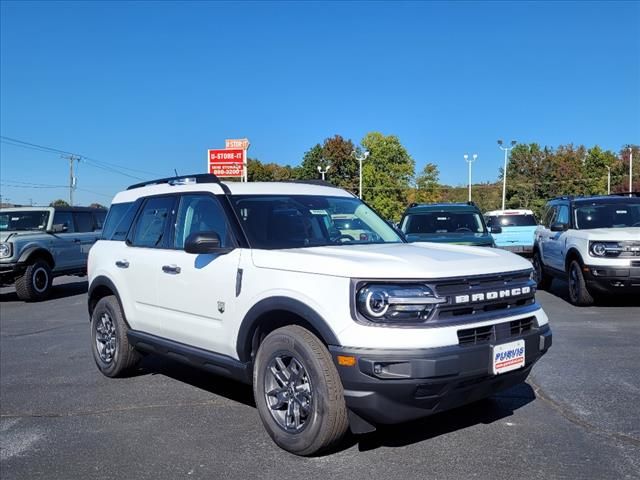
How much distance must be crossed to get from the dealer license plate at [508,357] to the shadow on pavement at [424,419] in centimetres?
81

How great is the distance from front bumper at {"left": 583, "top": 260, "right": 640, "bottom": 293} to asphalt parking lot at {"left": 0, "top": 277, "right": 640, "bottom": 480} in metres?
2.42

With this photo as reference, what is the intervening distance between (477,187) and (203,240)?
78316 mm

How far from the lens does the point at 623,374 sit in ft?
18.3

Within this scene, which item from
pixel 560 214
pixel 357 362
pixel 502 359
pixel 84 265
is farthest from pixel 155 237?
pixel 84 265

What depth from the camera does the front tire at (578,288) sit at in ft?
31.0

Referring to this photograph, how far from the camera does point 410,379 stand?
3383 millimetres

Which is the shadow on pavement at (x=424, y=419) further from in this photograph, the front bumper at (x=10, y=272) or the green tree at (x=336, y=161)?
the green tree at (x=336, y=161)

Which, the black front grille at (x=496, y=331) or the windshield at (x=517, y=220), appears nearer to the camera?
the black front grille at (x=496, y=331)

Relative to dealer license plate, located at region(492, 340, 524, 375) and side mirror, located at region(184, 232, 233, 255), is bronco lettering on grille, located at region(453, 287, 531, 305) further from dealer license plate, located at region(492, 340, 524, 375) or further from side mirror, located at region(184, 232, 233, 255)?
side mirror, located at region(184, 232, 233, 255)

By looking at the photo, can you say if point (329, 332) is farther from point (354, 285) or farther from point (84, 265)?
point (84, 265)

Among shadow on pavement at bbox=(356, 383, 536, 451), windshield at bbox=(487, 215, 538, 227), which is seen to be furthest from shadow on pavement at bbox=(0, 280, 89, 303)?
windshield at bbox=(487, 215, 538, 227)

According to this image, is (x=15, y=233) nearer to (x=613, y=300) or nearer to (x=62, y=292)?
(x=62, y=292)

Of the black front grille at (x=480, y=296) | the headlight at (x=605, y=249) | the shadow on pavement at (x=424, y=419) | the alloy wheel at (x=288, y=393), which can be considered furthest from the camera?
the headlight at (x=605, y=249)

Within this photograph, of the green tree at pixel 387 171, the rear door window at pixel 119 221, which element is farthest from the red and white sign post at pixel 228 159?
the green tree at pixel 387 171
